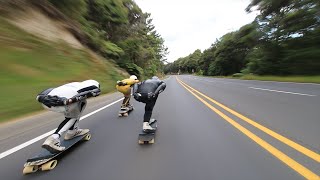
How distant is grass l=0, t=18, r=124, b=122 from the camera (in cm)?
1118

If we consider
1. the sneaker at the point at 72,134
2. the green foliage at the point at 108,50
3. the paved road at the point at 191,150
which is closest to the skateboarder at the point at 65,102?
the sneaker at the point at 72,134

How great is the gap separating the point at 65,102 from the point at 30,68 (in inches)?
498

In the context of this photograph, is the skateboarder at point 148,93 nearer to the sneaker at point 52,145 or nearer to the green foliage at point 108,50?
the sneaker at point 52,145

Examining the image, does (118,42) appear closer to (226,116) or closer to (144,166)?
(226,116)

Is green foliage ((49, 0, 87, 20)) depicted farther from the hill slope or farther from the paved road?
the paved road

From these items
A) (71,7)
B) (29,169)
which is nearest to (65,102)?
(29,169)

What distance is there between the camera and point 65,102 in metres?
4.91

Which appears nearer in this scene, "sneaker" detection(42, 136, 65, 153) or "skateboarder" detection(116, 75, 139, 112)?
"sneaker" detection(42, 136, 65, 153)

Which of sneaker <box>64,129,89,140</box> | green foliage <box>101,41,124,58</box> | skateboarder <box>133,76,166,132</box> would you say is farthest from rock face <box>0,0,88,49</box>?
skateboarder <box>133,76,166,132</box>

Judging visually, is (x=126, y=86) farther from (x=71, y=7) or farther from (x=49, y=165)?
(x=71, y=7)

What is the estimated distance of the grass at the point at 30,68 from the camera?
36.7ft

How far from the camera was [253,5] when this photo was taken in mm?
44719

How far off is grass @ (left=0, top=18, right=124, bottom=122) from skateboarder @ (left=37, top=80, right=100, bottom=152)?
4436mm

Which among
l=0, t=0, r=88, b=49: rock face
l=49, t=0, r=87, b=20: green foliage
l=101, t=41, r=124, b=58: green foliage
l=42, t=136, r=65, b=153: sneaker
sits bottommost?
l=42, t=136, r=65, b=153: sneaker
